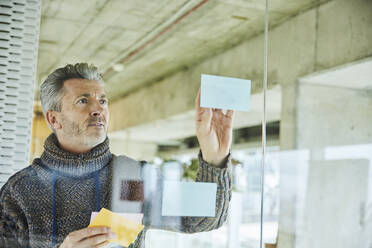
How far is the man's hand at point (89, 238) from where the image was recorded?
5.89 feet

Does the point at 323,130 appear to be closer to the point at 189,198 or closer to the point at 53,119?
the point at 189,198

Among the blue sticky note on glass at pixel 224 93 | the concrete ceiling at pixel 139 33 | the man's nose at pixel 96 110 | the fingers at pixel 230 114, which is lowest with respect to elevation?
the man's nose at pixel 96 110

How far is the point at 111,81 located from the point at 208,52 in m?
0.58

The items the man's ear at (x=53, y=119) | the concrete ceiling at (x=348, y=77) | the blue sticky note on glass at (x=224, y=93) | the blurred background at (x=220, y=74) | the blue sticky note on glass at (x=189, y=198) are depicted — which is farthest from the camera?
the concrete ceiling at (x=348, y=77)

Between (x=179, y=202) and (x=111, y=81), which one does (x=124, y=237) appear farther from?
(x=111, y=81)

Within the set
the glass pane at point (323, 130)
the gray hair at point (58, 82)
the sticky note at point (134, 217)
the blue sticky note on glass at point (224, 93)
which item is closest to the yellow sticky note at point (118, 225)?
the sticky note at point (134, 217)

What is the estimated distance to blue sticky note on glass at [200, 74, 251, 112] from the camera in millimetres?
2256

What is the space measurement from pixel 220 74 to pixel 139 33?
45 centimetres

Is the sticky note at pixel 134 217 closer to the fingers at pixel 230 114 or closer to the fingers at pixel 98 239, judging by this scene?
the fingers at pixel 98 239

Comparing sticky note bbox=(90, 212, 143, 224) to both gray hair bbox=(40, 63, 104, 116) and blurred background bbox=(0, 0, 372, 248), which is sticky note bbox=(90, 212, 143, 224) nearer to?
blurred background bbox=(0, 0, 372, 248)

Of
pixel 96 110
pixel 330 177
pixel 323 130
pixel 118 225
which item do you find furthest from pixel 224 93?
pixel 330 177

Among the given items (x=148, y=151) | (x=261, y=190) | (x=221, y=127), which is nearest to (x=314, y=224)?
(x=261, y=190)

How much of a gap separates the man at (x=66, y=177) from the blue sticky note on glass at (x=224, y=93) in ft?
1.84

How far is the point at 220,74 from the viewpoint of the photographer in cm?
235
